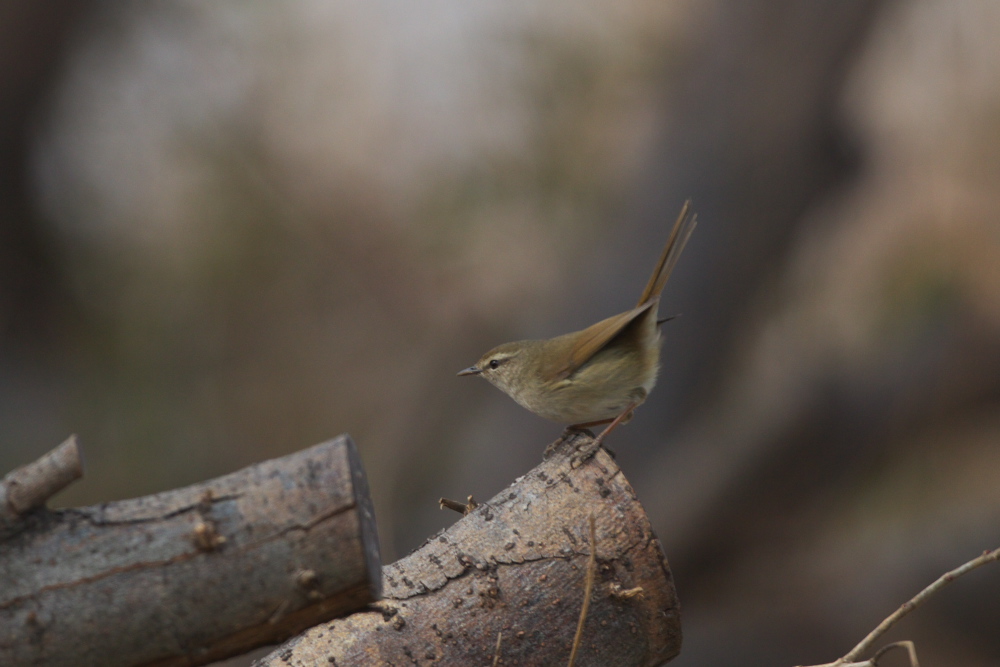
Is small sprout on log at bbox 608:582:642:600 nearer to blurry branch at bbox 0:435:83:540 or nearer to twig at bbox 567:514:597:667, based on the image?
twig at bbox 567:514:597:667

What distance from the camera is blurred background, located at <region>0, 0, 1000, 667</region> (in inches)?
213

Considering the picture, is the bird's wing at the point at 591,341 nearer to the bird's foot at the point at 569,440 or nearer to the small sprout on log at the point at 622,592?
the bird's foot at the point at 569,440

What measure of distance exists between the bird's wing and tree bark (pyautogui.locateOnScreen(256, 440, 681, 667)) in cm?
78

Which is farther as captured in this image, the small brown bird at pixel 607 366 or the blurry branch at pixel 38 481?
the small brown bird at pixel 607 366

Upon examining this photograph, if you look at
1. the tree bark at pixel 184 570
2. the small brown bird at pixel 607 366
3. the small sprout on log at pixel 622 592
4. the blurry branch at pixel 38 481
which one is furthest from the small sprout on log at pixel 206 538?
the small brown bird at pixel 607 366

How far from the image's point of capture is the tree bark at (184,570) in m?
1.35

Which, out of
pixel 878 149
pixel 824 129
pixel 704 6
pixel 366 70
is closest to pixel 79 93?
pixel 366 70

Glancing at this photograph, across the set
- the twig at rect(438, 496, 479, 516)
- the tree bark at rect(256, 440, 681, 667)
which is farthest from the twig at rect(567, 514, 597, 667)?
the twig at rect(438, 496, 479, 516)

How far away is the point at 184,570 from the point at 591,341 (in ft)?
5.76

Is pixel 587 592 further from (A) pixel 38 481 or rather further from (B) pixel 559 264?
(B) pixel 559 264

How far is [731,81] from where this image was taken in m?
5.57

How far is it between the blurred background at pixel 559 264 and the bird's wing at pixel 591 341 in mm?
2703

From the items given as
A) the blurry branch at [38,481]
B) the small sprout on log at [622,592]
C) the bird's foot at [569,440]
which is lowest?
the small sprout on log at [622,592]

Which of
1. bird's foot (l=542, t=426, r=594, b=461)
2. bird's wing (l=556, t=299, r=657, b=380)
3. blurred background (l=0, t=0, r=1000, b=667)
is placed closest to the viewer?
bird's foot (l=542, t=426, r=594, b=461)
